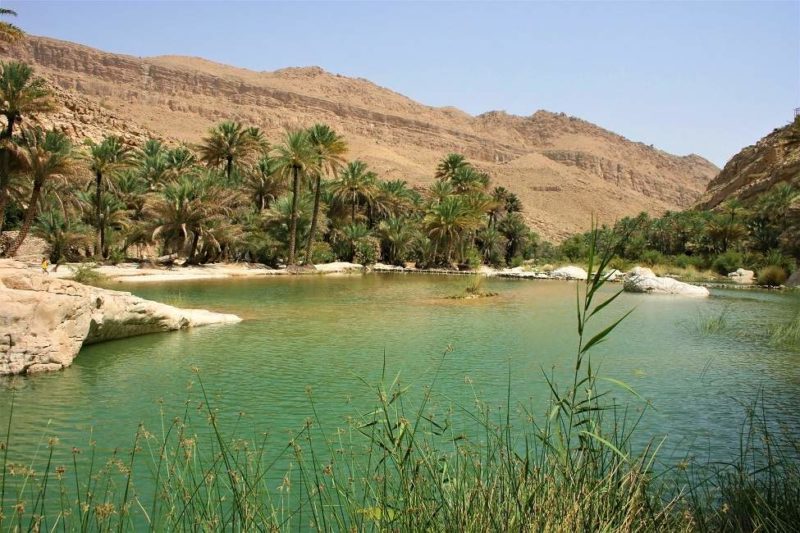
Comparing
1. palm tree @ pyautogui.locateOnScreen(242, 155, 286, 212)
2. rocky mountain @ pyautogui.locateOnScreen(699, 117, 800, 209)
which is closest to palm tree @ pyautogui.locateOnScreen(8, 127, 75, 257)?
palm tree @ pyautogui.locateOnScreen(242, 155, 286, 212)

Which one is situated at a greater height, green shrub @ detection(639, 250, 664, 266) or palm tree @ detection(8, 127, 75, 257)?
palm tree @ detection(8, 127, 75, 257)

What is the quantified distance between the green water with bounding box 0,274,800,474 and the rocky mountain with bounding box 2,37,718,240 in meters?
57.6

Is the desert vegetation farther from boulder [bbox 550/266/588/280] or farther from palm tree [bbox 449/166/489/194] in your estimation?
palm tree [bbox 449/166/489/194]

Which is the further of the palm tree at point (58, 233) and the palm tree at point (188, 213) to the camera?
the palm tree at point (188, 213)

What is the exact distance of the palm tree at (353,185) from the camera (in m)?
49.1

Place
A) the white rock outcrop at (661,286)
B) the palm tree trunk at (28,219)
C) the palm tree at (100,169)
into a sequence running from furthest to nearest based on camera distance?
1. the palm tree at (100,169)
2. the white rock outcrop at (661,286)
3. the palm tree trunk at (28,219)

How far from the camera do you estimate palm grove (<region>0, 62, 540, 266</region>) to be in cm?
2781

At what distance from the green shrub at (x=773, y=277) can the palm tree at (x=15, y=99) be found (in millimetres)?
36029

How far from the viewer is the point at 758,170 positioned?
6900 centimetres

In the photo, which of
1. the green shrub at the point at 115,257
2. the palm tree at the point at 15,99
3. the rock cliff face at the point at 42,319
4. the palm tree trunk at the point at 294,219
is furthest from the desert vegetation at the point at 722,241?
the rock cliff face at the point at 42,319

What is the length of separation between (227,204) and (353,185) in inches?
498

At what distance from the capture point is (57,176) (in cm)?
2791

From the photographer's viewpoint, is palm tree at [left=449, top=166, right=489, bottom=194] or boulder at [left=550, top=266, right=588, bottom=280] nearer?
boulder at [left=550, top=266, right=588, bottom=280]

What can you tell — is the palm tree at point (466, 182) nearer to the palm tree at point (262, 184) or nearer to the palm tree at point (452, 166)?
the palm tree at point (452, 166)
